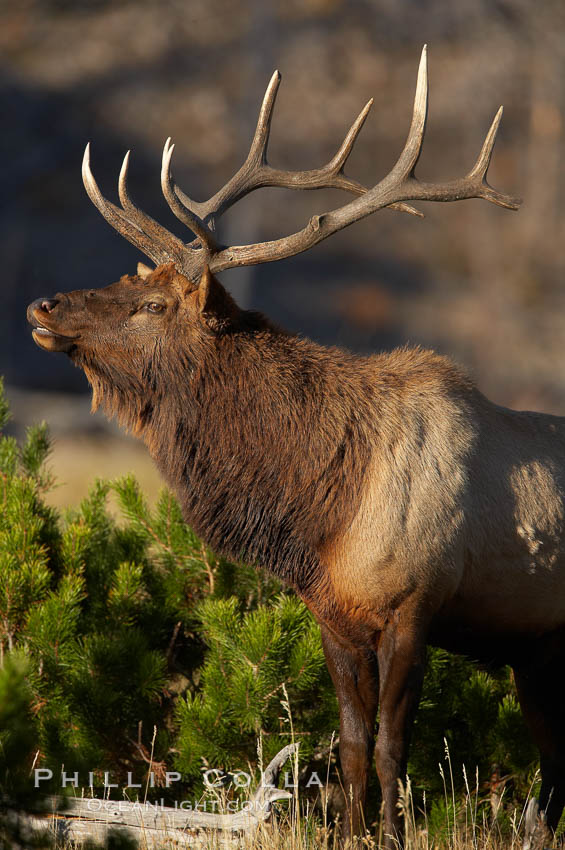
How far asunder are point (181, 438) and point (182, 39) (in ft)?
62.1

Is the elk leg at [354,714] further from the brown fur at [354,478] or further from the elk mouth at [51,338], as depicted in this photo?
the elk mouth at [51,338]

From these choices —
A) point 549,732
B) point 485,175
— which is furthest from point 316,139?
point 549,732

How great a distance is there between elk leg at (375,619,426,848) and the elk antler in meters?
1.53

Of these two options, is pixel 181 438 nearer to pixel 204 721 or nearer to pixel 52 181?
pixel 204 721

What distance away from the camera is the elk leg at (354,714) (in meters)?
4.08

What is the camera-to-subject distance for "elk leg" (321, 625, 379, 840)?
4.08 meters

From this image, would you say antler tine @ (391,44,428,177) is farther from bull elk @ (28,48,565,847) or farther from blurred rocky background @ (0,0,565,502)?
blurred rocky background @ (0,0,565,502)

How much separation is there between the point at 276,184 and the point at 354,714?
218cm

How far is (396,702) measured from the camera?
3.83m

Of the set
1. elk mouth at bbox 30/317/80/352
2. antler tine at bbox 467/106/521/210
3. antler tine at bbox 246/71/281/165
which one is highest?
antler tine at bbox 246/71/281/165

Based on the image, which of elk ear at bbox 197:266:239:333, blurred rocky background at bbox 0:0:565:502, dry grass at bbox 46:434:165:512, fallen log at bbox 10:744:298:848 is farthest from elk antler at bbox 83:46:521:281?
blurred rocky background at bbox 0:0:565:502

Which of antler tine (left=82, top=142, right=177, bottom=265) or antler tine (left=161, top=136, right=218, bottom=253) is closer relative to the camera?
antler tine (left=161, top=136, right=218, bottom=253)

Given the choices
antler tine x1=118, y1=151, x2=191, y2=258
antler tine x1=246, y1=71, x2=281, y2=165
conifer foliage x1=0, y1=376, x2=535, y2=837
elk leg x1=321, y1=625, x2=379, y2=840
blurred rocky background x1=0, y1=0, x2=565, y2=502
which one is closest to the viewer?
elk leg x1=321, y1=625, x2=379, y2=840

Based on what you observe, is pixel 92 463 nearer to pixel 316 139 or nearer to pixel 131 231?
pixel 131 231
